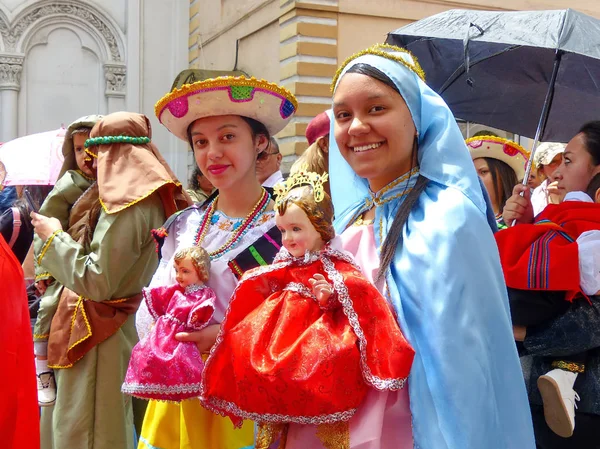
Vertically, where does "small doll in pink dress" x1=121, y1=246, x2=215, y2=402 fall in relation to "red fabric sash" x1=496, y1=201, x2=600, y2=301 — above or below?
below

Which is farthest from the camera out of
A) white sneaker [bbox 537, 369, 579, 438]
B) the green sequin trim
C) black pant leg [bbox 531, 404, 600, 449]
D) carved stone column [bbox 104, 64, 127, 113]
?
carved stone column [bbox 104, 64, 127, 113]

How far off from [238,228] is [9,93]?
1123cm

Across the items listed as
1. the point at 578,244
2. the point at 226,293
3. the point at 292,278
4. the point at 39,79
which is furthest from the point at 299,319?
the point at 39,79

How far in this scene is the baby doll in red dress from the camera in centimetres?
180

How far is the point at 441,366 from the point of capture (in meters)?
1.85

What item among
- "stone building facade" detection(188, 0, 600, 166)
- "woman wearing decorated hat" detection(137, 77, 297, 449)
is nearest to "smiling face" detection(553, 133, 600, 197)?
"woman wearing decorated hat" detection(137, 77, 297, 449)

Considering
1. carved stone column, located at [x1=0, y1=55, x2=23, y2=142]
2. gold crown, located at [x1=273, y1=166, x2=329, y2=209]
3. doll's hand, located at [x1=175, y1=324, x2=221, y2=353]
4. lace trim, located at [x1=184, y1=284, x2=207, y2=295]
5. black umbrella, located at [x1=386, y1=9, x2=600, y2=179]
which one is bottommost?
doll's hand, located at [x1=175, y1=324, x2=221, y2=353]

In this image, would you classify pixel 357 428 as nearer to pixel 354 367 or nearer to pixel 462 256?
pixel 354 367

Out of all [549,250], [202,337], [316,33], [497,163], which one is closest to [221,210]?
[202,337]

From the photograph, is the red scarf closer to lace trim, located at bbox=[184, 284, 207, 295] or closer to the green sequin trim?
lace trim, located at bbox=[184, 284, 207, 295]

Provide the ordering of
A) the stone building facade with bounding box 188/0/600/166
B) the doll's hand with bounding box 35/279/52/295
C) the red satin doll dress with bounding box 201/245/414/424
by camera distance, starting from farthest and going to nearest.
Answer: the stone building facade with bounding box 188/0/600/166 → the doll's hand with bounding box 35/279/52/295 → the red satin doll dress with bounding box 201/245/414/424

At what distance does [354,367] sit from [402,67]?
94 centimetres

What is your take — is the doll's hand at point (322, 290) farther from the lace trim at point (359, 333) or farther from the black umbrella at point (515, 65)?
the black umbrella at point (515, 65)

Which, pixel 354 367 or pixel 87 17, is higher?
pixel 87 17
